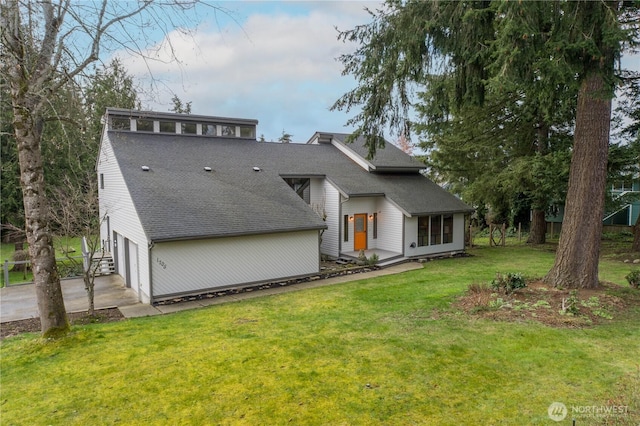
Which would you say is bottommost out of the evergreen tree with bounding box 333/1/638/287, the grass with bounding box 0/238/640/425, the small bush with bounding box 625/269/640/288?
the grass with bounding box 0/238/640/425

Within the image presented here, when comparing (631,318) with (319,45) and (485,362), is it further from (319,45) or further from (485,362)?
(319,45)

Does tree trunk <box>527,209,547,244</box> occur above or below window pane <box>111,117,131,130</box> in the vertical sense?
below

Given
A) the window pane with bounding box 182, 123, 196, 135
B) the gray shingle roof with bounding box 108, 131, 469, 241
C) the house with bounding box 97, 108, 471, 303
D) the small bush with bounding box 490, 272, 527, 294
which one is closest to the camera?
the small bush with bounding box 490, 272, 527, 294

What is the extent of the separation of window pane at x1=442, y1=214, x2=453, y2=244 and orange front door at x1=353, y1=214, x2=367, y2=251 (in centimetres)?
379

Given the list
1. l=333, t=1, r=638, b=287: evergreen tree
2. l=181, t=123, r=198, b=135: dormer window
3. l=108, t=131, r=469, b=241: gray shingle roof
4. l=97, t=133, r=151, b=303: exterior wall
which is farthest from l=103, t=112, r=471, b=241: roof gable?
l=333, t=1, r=638, b=287: evergreen tree

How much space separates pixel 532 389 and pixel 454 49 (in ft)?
26.1

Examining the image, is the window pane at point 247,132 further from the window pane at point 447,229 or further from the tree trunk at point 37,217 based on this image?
the tree trunk at point 37,217

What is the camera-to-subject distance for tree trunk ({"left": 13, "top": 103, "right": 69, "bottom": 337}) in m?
6.56

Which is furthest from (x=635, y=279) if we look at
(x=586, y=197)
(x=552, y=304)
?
(x=552, y=304)

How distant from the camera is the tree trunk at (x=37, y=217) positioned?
6.56 meters

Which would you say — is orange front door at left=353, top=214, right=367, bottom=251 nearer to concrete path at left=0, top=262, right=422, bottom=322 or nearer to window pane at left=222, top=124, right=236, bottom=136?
concrete path at left=0, top=262, right=422, bottom=322

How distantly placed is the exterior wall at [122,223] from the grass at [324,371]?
Result: 3.00m

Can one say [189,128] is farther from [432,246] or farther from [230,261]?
[432,246]

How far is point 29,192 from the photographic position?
660cm
